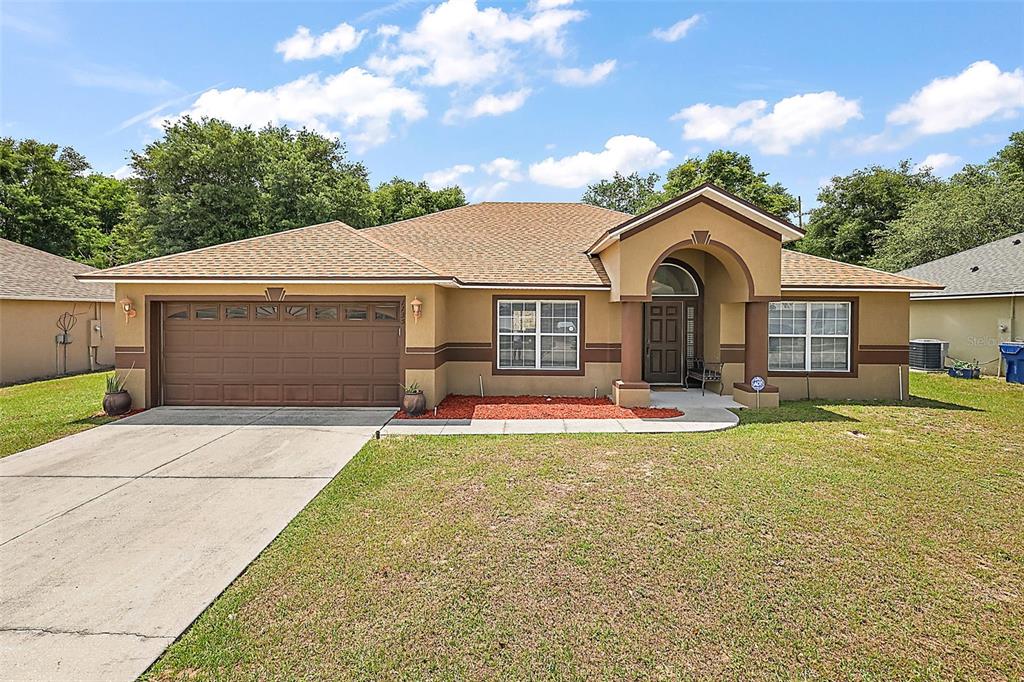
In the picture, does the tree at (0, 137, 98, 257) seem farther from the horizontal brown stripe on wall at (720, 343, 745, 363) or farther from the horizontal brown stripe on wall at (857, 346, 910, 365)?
the horizontal brown stripe on wall at (857, 346, 910, 365)

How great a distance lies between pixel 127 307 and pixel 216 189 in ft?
57.7

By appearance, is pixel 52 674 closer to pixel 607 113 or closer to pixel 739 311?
pixel 739 311

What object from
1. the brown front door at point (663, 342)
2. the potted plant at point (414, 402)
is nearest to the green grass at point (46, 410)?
the potted plant at point (414, 402)

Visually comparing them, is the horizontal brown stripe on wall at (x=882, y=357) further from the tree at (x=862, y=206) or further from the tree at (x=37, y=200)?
the tree at (x=37, y=200)

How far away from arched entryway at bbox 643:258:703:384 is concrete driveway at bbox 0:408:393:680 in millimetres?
7834

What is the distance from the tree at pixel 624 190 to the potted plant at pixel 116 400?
5103 centimetres

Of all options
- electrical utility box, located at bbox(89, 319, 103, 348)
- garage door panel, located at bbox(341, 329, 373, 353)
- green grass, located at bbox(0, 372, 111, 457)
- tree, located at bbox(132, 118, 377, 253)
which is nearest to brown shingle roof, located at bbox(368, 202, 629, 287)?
garage door panel, located at bbox(341, 329, 373, 353)

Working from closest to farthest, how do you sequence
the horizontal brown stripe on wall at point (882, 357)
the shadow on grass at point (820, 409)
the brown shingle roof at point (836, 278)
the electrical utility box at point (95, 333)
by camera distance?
1. the shadow on grass at point (820, 409)
2. the brown shingle roof at point (836, 278)
3. the horizontal brown stripe on wall at point (882, 357)
4. the electrical utility box at point (95, 333)

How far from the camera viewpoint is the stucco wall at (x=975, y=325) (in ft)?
55.1

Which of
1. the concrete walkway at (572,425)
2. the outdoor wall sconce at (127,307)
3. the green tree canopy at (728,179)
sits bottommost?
the concrete walkway at (572,425)

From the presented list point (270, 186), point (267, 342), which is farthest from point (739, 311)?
point (270, 186)

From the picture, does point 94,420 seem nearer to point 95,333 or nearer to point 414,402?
point 414,402

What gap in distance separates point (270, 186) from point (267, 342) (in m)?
18.5

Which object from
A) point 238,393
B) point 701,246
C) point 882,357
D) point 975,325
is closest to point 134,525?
point 238,393
